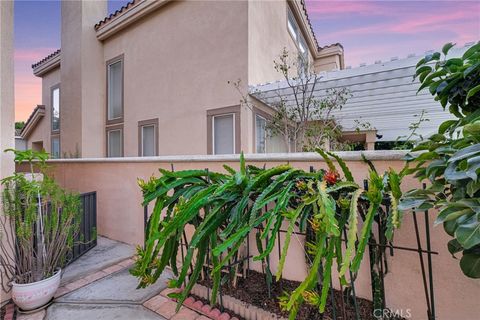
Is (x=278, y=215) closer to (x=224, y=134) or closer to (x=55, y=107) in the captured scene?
(x=224, y=134)

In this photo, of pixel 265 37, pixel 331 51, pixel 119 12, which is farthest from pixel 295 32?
pixel 119 12

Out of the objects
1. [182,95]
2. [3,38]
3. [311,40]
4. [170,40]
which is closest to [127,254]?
[3,38]

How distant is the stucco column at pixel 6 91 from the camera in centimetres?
318

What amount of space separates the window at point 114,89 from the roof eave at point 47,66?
→ 3882 mm

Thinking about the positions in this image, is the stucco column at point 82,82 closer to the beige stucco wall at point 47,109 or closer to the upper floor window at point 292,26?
the beige stucco wall at point 47,109

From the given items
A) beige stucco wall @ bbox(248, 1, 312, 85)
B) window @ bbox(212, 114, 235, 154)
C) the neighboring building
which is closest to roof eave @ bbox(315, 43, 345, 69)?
the neighboring building

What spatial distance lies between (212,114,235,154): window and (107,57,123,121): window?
4729mm

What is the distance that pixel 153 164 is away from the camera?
4754mm

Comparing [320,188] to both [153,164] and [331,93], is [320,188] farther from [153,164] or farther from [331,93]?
[331,93]

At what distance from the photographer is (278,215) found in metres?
2.13

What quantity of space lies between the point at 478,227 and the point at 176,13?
27.9 feet

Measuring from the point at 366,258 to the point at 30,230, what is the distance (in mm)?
4265

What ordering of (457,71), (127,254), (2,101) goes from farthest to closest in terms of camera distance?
(127,254) < (2,101) < (457,71)

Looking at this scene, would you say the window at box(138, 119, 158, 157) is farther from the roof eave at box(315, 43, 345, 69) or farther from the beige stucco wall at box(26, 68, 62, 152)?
the roof eave at box(315, 43, 345, 69)
